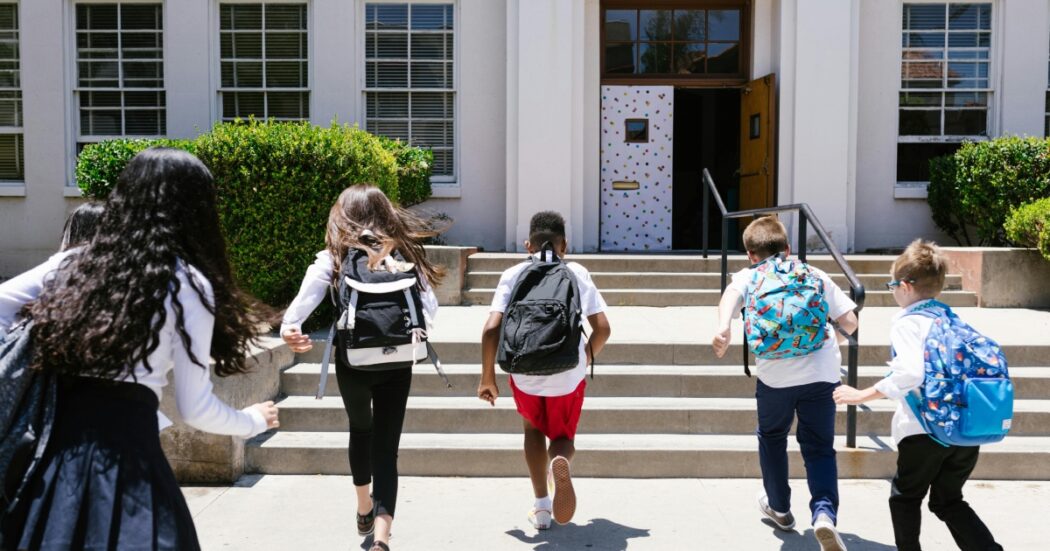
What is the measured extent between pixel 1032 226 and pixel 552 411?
Result: 6949 millimetres

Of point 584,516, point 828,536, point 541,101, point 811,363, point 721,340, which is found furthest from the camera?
point 541,101

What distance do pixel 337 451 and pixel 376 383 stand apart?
170cm

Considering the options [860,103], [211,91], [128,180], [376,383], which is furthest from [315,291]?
[860,103]

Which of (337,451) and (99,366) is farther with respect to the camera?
(337,451)

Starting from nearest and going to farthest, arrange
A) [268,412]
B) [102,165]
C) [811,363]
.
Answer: [268,412] < [811,363] < [102,165]

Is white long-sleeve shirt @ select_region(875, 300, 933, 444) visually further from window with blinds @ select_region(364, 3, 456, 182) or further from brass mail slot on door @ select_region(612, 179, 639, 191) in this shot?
window with blinds @ select_region(364, 3, 456, 182)

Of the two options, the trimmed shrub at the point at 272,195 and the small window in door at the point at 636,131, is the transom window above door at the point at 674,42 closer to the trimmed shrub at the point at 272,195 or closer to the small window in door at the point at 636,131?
the small window in door at the point at 636,131

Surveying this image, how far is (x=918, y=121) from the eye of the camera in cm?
1185

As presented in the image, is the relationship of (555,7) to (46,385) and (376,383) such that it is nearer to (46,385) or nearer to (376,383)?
(376,383)

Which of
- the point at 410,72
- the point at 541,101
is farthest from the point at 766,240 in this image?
the point at 410,72

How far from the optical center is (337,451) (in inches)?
226

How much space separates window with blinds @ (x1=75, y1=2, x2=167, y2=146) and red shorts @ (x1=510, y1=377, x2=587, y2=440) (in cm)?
902

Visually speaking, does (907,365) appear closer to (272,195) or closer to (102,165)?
(272,195)

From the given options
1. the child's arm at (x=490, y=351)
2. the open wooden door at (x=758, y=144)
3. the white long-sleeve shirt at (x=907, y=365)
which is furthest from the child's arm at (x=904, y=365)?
the open wooden door at (x=758, y=144)
